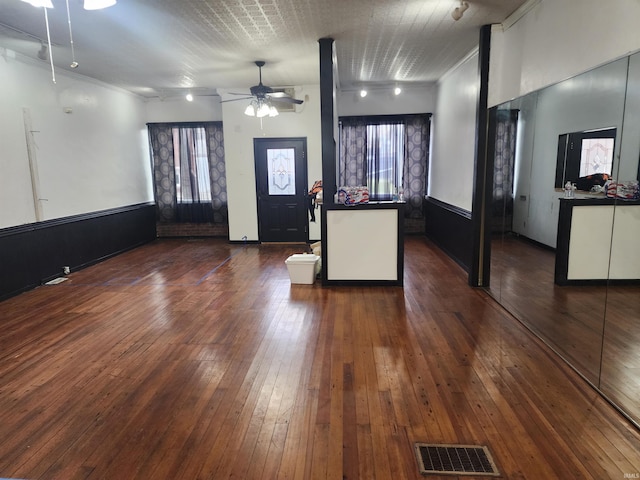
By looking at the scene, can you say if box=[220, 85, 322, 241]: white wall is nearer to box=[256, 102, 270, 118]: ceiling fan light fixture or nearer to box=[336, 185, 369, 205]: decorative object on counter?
box=[256, 102, 270, 118]: ceiling fan light fixture

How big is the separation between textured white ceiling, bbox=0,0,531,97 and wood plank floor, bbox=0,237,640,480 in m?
2.95

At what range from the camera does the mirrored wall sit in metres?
2.30

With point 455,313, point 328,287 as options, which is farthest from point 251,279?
point 455,313

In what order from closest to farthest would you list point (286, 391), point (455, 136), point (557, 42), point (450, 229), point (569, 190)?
point (286, 391) < point (569, 190) < point (557, 42) < point (455, 136) < point (450, 229)

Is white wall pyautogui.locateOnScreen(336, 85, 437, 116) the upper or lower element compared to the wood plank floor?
upper

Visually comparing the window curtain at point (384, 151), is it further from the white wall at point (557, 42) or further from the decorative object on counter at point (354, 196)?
the white wall at point (557, 42)

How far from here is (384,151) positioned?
7785 millimetres

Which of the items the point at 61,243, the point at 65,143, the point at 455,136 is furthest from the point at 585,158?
the point at 65,143

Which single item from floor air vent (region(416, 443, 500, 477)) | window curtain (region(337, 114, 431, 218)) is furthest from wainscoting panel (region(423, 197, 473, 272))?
floor air vent (region(416, 443, 500, 477))

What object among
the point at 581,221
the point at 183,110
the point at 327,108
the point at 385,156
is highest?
the point at 183,110

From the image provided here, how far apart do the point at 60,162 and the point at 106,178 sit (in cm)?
117

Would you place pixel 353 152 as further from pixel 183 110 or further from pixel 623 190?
pixel 623 190

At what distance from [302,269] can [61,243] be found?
3576mm

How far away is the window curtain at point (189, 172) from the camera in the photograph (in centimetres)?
787
